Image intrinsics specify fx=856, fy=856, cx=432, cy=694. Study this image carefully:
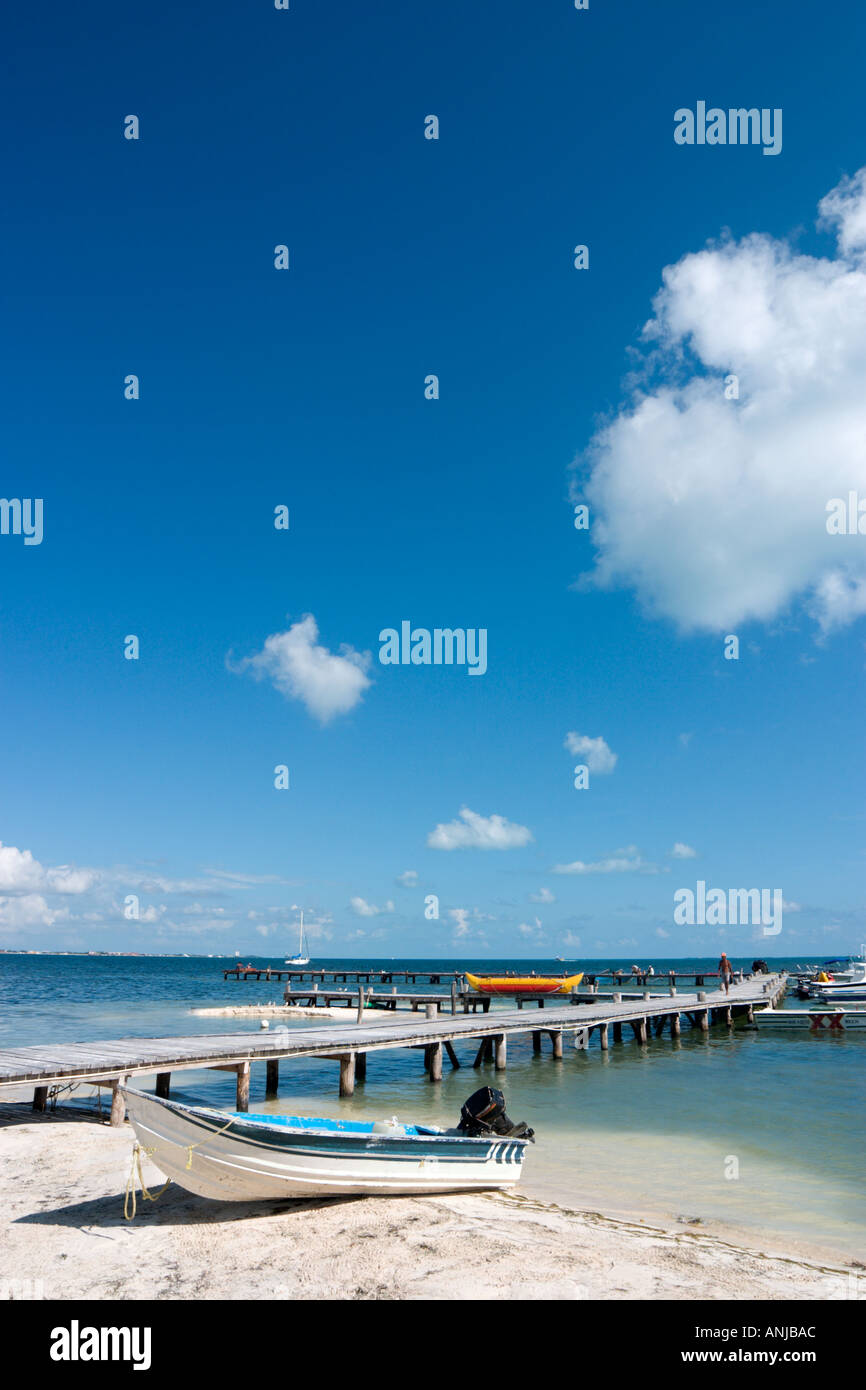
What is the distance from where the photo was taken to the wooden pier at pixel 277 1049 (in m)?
17.7

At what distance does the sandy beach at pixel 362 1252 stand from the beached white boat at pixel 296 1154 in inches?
14.9

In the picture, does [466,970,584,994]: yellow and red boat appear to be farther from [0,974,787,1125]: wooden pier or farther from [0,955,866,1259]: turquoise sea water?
[0,955,866,1259]: turquoise sea water

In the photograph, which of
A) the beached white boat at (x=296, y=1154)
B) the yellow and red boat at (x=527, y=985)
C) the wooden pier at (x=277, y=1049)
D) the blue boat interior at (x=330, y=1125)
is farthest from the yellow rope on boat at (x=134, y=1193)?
the yellow and red boat at (x=527, y=985)

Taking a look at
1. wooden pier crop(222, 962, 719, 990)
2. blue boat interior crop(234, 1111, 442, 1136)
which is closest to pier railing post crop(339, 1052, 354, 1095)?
blue boat interior crop(234, 1111, 442, 1136)

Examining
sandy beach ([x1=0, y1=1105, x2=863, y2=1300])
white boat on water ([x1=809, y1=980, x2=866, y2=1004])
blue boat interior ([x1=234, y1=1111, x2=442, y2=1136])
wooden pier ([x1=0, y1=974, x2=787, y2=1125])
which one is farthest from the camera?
white boat on water ([x1=809, y1=980, x2=866, y2=1004])

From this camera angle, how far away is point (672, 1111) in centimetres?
2439

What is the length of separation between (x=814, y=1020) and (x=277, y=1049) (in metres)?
36.8

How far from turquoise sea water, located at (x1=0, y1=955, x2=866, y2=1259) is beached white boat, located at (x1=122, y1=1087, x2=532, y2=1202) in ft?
8.95

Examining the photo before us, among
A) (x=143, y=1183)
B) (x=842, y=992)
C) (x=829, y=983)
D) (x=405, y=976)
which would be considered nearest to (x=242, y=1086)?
(x=143, y=1183)

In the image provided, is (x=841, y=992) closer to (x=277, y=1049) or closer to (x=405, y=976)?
(x=405, y=976)

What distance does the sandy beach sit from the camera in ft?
31.3

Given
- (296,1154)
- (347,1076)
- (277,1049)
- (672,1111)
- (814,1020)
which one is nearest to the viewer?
(296,1154)
